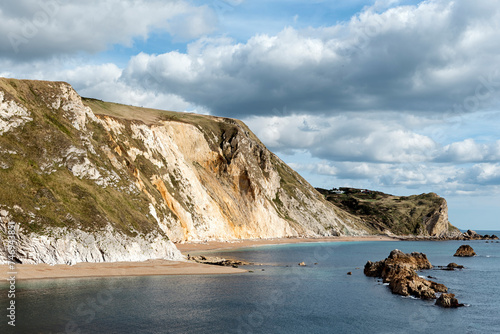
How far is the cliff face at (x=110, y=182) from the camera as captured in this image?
2132 inches

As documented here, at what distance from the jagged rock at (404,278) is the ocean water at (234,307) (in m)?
1.67

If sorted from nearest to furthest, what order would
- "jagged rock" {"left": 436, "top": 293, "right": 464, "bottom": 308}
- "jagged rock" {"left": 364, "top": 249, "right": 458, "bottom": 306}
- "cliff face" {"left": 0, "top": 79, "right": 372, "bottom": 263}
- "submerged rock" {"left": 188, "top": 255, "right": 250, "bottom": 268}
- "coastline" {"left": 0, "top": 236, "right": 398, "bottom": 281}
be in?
"jagged rock" {"left": 436, "top": 293, "right": 464, "bottom": 308}
"coastline" {"left": 0, "top": 236, "right": 398, "bottom": 281}
"jagged rock" {"left": 364, "top": 249, "right": 458, "bottom": 306}
"cliff face" {"left": 0, "top": 79, "right": 372, "bottom": 263}
"submerged rock" {"left": 188, "top": 255, "right": 250, "bottom": 268}

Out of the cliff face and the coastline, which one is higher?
the cliff face

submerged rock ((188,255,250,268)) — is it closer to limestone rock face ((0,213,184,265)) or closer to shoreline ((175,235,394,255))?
limestone rock face ((0,213,184,265))

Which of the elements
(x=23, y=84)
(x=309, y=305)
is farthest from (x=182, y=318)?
(x=23, y=84)

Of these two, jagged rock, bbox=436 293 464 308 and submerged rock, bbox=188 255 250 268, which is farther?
submerged rock, bbox=188 255 250 268

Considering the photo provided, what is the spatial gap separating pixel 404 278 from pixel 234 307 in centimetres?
2339

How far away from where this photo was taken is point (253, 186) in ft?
468

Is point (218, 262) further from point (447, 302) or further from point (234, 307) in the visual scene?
point (447, 302)

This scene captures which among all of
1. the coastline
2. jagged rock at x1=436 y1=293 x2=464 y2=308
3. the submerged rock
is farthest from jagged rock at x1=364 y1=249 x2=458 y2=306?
the coastline

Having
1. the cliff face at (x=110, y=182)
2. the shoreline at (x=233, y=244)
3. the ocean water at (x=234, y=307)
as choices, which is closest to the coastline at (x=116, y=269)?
the cliff face at (x=110, y=182)

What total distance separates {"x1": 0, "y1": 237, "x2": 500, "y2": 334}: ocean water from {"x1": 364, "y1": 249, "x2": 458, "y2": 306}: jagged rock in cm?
167

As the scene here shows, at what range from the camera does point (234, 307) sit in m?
41.3

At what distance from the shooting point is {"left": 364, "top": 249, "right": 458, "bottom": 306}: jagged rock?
4988 cm
